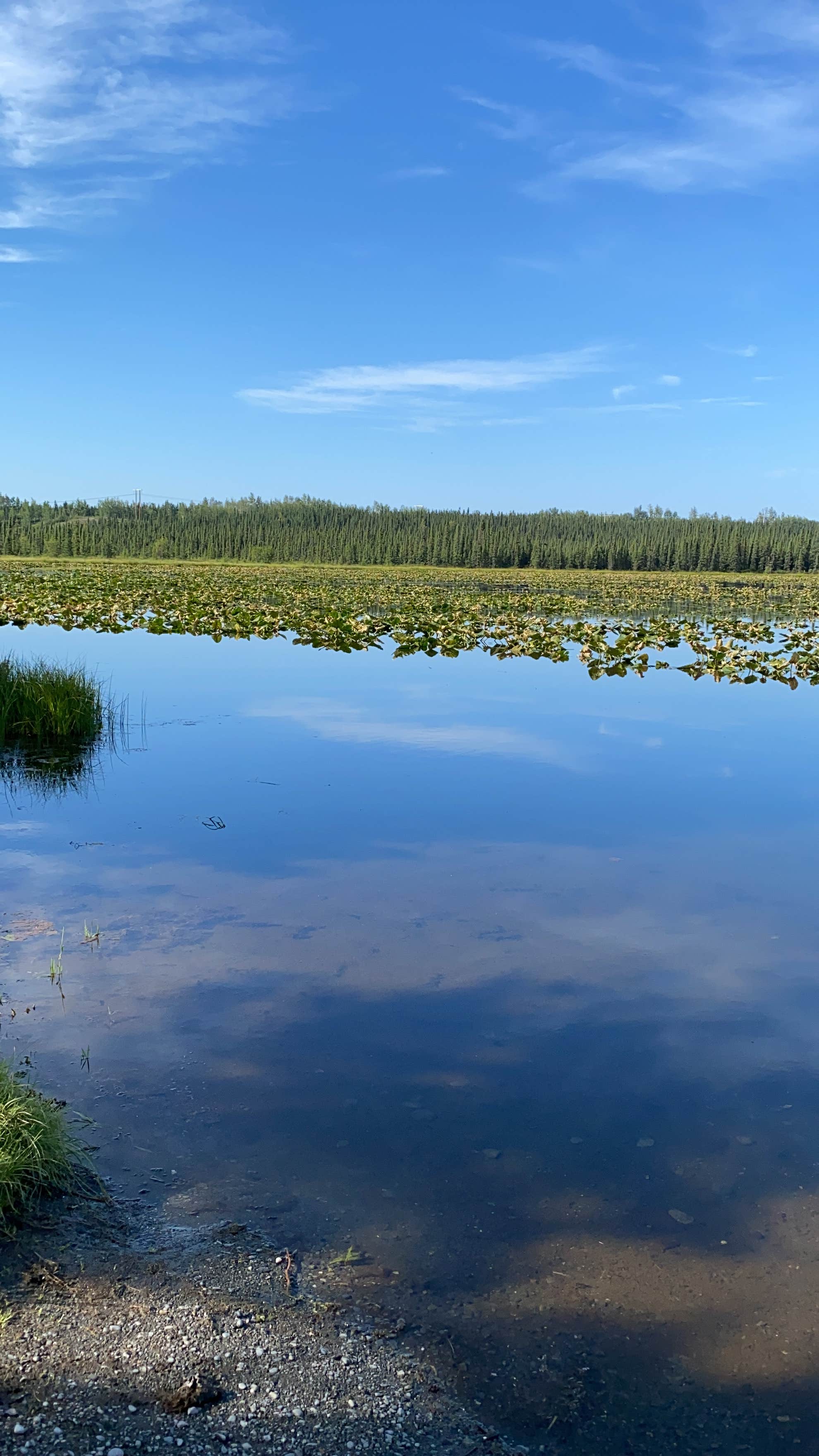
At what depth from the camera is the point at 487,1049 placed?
17.1 feet

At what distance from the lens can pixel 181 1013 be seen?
5.44 m

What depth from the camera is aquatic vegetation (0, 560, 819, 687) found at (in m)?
26.6

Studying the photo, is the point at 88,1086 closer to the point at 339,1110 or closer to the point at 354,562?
the point at 339,1110

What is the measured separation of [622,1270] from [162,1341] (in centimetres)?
154

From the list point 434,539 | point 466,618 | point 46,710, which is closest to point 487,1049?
point 46,710

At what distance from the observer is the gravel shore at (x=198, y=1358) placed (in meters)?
2.74

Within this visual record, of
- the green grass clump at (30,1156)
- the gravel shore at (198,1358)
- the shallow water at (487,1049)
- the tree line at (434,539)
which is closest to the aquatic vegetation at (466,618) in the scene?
the shallow water at (487,1049)

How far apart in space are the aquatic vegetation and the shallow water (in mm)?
14978

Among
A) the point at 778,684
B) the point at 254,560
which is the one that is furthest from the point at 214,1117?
the point at 254,560

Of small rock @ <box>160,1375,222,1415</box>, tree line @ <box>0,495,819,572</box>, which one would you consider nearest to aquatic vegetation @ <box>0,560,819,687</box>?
small rock @ <box>160,1375,222,1415</box>

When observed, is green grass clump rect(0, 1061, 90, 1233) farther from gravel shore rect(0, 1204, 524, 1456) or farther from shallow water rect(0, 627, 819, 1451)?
shallow water rect(0, 627, 819, 1451)

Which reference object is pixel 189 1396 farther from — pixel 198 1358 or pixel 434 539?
pixel 434 539

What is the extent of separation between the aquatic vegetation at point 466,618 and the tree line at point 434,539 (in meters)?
49.2

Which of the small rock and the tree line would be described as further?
the tree line
